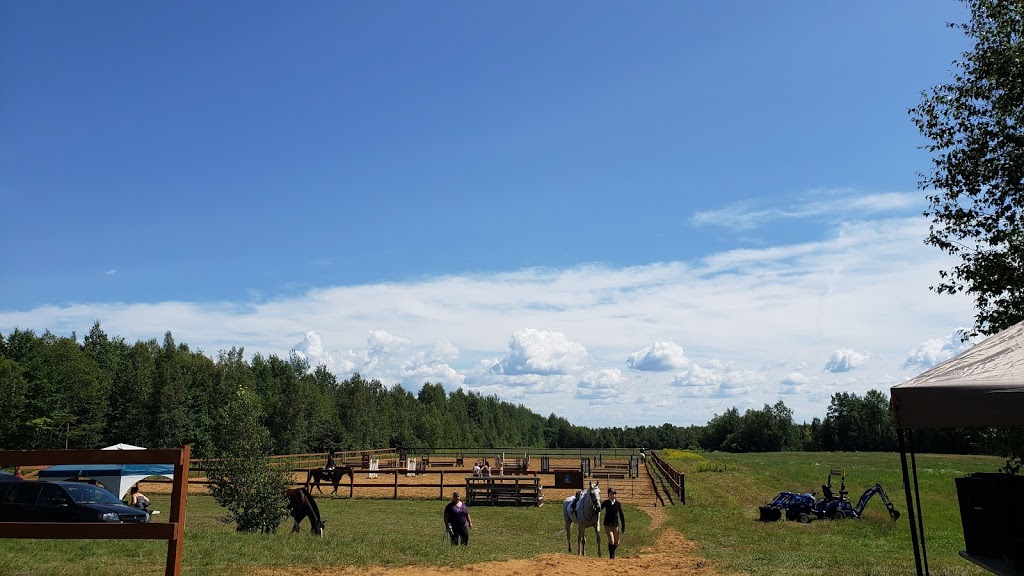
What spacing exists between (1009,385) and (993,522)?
83.4 inches

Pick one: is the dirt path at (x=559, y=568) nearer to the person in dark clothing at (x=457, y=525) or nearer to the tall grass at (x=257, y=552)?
the tall grass at (x=257, y=552)

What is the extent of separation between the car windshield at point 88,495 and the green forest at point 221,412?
396cm

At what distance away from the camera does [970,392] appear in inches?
247

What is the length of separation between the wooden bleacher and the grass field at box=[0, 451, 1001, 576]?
96 cm

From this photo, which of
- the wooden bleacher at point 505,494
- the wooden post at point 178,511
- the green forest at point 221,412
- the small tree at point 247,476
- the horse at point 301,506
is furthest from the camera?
the green forest at point 221,412

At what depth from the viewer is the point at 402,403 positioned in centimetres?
13050

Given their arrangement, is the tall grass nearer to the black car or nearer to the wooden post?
the black car

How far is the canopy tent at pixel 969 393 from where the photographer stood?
609 cm

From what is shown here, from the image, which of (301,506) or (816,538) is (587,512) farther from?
(816,538)

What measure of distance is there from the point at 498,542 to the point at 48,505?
33.3 ft

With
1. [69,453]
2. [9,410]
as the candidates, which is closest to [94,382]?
[9,410]

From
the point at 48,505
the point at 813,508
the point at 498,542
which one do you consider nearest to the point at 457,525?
the point at 498,542

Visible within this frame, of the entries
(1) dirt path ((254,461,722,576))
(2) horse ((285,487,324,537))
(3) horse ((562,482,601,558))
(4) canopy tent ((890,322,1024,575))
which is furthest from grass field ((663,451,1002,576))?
(2) horse ((285,487,324,537))

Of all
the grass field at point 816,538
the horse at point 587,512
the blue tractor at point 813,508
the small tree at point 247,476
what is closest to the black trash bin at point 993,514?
the grass field at point 816,538
